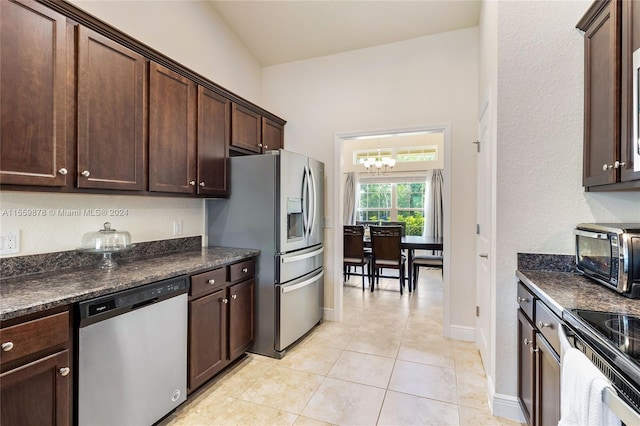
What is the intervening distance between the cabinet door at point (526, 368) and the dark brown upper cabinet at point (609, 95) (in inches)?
33.0

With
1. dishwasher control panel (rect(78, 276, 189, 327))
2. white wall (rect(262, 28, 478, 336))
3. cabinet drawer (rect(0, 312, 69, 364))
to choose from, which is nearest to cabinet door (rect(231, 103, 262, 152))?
white wall (rect(262, 28, 478, 336))

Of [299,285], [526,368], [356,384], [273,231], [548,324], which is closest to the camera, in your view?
[548,324]

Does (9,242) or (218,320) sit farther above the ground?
(9,242)

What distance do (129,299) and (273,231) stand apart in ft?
4.06

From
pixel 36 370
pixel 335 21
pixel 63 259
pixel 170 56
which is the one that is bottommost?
pixel 36 370

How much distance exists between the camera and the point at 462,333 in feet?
9.82

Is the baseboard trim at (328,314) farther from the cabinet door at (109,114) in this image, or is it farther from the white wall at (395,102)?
the cabinet door at (109,114)

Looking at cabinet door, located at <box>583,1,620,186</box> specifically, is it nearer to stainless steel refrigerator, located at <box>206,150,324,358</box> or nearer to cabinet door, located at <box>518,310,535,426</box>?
cabinet door, located at <box>518,310,535,426</box>

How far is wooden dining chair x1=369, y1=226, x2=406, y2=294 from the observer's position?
14.3 ft

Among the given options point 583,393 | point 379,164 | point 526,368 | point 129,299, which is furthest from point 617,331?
point 379,164

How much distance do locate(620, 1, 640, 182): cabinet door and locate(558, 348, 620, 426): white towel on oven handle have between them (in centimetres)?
92

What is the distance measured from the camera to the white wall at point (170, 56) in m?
1.72

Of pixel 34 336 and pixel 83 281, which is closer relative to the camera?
pixel 34 336

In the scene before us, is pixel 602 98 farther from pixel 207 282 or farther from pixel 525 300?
pixel 207 282
